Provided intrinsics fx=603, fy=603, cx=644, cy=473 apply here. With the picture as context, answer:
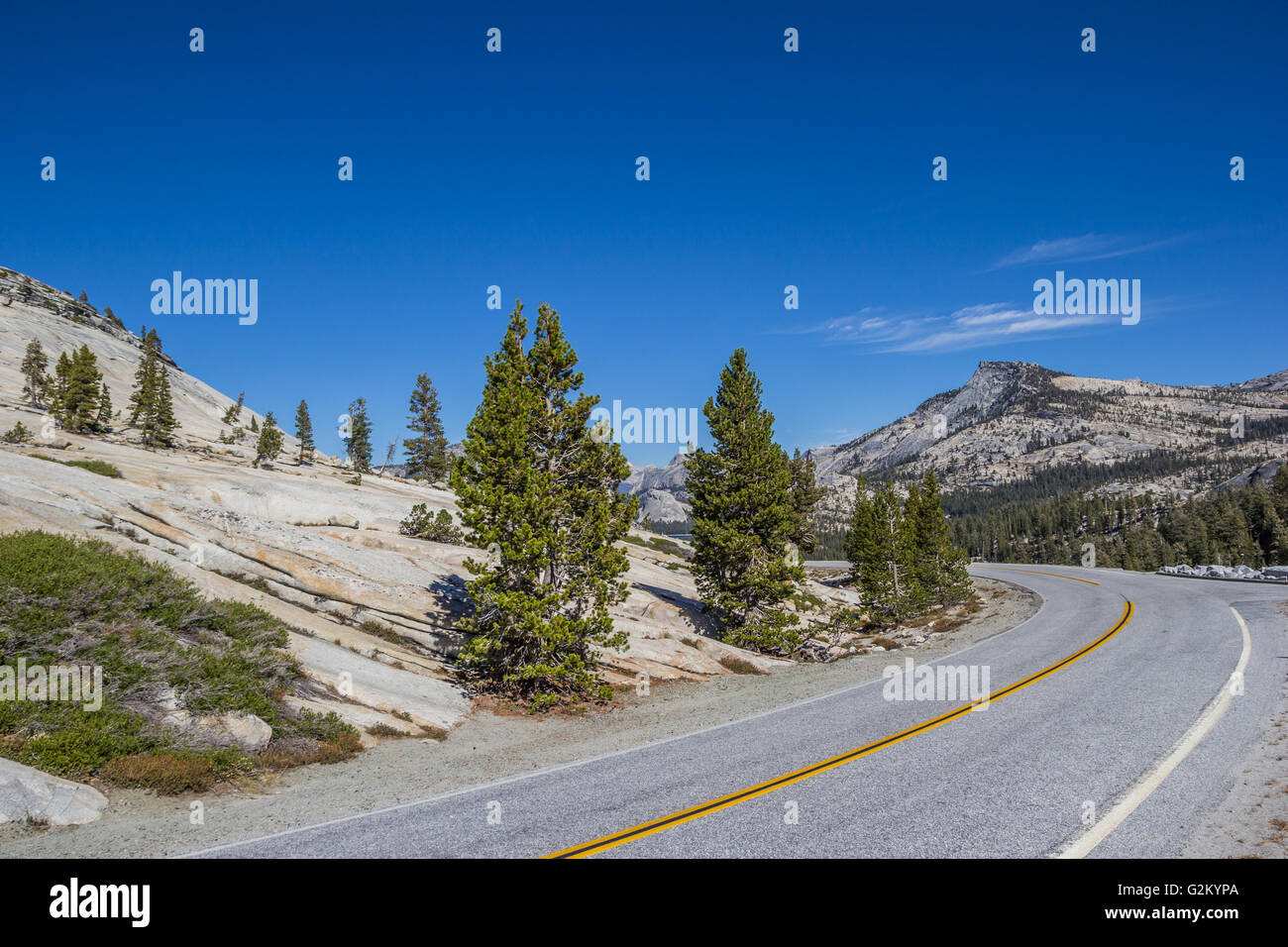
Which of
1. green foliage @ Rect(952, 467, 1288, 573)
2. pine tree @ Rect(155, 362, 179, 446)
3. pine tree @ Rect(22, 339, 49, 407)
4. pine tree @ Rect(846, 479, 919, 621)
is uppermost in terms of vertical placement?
pine tree @ Rect(22, 339, 49, 407)

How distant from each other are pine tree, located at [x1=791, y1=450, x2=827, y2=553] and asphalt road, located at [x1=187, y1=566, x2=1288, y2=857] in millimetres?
33787

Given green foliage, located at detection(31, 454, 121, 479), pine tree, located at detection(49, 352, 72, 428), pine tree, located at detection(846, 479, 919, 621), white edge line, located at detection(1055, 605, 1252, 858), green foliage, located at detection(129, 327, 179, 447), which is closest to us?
white edge line, located at detection(1055, 605, 1252, 858)

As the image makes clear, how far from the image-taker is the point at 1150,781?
9.30m

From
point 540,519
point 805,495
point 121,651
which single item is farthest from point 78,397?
point 805,495

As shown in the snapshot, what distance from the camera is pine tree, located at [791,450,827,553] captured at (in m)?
50.6

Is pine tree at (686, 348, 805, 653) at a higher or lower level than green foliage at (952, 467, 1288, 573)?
higher

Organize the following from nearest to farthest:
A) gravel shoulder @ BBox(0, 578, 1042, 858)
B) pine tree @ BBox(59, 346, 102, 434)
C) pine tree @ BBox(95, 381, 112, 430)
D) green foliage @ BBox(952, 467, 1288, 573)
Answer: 1. gravel shoulder @ BBox(0, 578, 1042, 858)
2. pine tree @ BBox(59, 346, 102, 434)
3. pine tree @ BBox(95, 381, 112, 430)
4. green foliage @ BBox(952, 467, 1288, 573)

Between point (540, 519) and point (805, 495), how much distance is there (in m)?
41.6

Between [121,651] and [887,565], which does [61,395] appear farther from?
[887,565]

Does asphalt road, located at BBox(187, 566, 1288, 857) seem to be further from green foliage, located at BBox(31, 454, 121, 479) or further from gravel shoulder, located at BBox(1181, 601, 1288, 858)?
green foliage, located at BBox(31, 454, 121, 479)

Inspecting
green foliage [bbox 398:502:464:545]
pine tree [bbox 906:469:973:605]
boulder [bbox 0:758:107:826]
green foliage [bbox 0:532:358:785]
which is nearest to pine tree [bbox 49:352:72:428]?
green foliage [bbox 398:502:464:545]

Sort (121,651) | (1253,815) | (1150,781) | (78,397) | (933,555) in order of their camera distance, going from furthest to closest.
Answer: (78,397)
(933,555)
(121,651)
(1150,781)
(1253,815)
